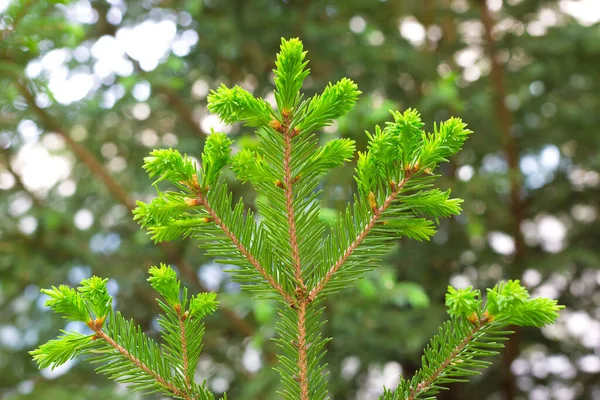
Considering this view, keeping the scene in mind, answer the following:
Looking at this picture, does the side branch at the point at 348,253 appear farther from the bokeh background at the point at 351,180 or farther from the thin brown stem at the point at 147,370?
the bokeh background at the point at 351,180

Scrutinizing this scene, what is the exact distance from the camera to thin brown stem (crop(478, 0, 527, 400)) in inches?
125

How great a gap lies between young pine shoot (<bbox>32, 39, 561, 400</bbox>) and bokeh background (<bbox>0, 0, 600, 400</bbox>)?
5.43 feet

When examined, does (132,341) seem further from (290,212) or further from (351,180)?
(351,180)

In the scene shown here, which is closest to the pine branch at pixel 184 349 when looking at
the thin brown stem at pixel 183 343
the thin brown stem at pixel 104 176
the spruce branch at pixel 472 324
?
the thin brown stem at pixel 183 343

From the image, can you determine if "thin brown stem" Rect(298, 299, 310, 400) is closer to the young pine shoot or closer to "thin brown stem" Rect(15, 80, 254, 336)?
the young pine shoot

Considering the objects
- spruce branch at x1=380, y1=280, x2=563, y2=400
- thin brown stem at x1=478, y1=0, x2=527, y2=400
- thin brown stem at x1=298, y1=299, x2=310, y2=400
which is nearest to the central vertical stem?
thin brown stem at x1=298, y1=299, x2=310, y2=400

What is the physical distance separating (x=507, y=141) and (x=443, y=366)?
9.43 feet

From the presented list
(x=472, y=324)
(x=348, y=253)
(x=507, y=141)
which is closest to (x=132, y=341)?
(x=348, y=253)

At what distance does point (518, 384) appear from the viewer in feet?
12.0

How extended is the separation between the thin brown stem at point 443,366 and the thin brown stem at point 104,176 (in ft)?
5.96

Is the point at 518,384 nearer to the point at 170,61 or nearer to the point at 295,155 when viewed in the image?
the point at 170,61

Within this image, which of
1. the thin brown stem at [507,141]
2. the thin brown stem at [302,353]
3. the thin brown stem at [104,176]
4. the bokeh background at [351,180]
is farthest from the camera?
the thin brown stem at [507,141]

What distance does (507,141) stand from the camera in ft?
10.6

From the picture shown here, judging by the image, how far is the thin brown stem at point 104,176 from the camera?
2225 mm
